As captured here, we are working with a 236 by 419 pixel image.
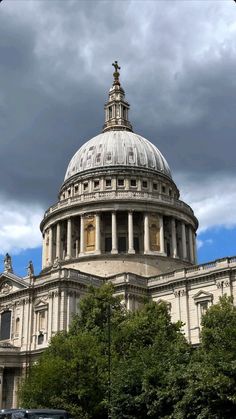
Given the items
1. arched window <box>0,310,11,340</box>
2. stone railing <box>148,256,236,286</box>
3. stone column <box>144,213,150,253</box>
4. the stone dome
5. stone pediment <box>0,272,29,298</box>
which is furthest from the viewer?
the stone dome

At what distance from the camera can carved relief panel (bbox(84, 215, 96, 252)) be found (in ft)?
293

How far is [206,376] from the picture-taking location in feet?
126

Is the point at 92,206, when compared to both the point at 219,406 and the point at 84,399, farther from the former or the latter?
the point at 219,406

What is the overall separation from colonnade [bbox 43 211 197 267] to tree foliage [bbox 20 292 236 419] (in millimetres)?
21346

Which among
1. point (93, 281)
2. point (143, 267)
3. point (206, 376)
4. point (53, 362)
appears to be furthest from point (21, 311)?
point (206, 376)

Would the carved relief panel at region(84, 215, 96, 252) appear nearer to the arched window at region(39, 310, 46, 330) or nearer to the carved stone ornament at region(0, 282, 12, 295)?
the carved stone ornament at region(0, 282, 12, 295)

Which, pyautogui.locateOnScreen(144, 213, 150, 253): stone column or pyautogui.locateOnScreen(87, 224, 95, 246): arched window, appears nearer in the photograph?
pyautogui.locateOnScreen(144, 213, 150, 253): stone column

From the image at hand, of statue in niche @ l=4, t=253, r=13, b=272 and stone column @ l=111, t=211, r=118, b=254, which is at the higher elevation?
stone column @ l=111, t=211, r=118, b=254

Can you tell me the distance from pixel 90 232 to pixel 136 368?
4639cm

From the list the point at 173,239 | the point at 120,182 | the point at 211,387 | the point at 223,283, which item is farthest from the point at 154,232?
the point at 211,387

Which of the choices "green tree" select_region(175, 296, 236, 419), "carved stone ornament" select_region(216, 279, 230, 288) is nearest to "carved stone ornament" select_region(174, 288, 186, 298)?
"carved stone ornament" select_region(216, 279, 230, 288)

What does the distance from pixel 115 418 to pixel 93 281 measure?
113ft

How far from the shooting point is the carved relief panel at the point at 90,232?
293 ft

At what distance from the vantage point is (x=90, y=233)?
90250 mm
